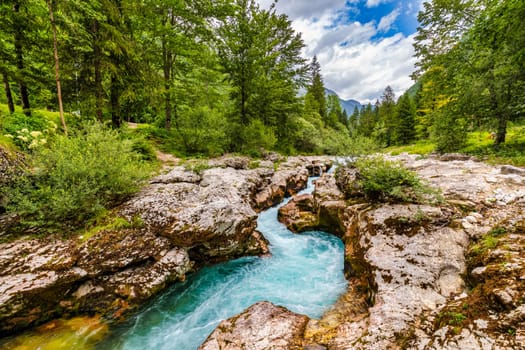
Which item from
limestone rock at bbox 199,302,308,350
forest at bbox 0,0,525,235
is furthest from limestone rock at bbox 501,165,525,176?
limestone rock at bbox 199,302,308,350

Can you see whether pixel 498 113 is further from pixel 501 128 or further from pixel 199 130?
pixel 199 130

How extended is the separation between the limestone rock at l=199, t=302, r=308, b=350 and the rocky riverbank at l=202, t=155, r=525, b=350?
0.02 meters

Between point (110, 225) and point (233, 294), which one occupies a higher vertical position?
point (110, 225)

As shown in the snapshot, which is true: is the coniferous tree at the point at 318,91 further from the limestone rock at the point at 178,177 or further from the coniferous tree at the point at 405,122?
the limestone rock at the point at 178,177

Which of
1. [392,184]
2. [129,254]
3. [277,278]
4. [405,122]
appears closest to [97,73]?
[129,254]

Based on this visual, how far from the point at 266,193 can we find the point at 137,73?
9395mm

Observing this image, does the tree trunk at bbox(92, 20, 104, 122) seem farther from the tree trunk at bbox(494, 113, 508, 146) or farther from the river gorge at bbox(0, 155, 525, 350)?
the tree trunk at bbox(494, 113, 508, 146)

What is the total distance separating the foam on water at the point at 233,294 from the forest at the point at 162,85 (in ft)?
10.5

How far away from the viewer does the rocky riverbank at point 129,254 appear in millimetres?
4109

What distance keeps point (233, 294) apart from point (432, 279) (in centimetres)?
451

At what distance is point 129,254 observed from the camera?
514 centimetres

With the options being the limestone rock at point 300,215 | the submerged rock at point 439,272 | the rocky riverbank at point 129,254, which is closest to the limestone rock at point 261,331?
the submerged rock at point 439,272

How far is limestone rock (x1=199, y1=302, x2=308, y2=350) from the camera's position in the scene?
10.8 feet

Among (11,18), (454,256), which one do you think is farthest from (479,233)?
(11,18)
